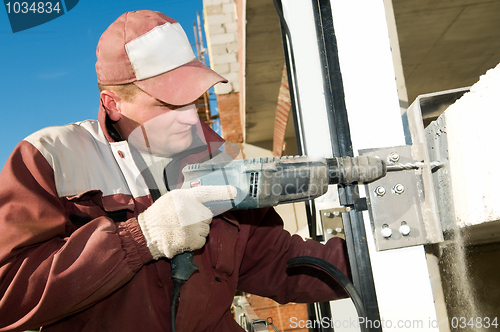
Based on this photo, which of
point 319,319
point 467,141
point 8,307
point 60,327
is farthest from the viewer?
point 319,319

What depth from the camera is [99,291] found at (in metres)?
1.06

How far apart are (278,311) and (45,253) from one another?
674 centimetres

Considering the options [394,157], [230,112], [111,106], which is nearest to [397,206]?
[394,157]

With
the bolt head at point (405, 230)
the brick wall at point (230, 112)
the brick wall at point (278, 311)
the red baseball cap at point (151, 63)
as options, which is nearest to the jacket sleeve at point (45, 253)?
the red baseball cap at point (151, 63)

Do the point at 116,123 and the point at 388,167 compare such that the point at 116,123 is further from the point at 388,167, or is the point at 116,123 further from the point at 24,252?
the point at 388,167

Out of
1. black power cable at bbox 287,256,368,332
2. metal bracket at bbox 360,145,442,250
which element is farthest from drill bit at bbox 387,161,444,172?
black power cable at bbox 287,256,368,332

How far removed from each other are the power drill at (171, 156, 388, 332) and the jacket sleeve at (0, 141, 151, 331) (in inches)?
10.9

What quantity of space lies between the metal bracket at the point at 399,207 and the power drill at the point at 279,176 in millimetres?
39

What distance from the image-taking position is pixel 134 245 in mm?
1095

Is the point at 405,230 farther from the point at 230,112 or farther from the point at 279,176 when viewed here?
the point at 230,112

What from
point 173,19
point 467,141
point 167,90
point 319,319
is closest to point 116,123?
point 167,90

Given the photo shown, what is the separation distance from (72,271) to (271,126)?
18.4 feet

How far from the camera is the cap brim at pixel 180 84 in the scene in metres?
1.32

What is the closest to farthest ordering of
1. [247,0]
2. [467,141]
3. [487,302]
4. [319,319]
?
[467,141] < [319,319] < [487,302] < [247,0]
